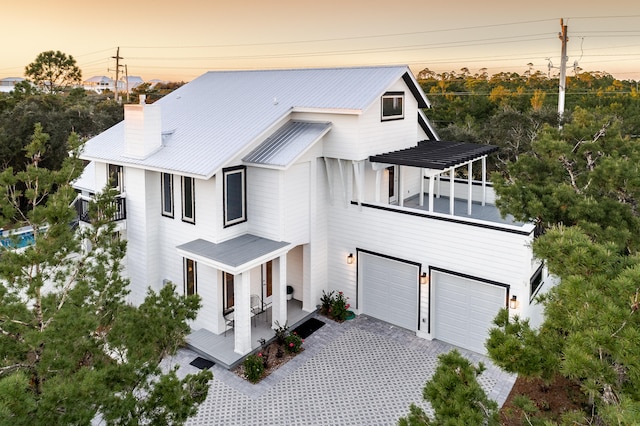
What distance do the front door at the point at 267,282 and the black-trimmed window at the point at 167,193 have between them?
3629 mm

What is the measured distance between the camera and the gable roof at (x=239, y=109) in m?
14.2

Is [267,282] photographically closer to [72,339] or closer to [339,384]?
[339,384]

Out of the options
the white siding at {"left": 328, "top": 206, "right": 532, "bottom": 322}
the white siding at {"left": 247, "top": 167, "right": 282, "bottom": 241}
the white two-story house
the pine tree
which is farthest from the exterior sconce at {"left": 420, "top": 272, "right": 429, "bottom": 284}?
the pine tree

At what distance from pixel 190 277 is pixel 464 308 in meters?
8.59

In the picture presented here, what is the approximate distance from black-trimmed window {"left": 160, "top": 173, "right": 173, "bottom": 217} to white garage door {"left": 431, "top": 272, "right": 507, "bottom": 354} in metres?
8.75

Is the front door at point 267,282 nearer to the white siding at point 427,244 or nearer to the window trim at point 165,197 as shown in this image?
the white siding at point 427,244

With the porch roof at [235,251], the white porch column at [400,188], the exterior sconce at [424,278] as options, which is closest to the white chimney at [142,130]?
the porch roof at [235,251]

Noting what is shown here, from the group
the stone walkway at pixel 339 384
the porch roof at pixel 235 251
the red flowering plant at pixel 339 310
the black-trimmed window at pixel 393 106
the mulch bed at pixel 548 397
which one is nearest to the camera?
the mulch bed at pixel 548 397

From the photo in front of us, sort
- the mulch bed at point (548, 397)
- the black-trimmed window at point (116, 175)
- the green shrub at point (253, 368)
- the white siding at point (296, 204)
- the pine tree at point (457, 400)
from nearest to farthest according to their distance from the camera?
the pine tree at point (457, 400)
the mulch bed at point (548, 397)
the green shrub at point (253, 368)
the white siding at point (296, 204)
the black-trimmed window at point (116, 175)

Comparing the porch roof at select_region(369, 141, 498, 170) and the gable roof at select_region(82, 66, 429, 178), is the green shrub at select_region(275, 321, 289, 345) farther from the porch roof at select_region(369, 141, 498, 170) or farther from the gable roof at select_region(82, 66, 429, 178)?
the porch roof at select_region(369, 141, 498, 170)

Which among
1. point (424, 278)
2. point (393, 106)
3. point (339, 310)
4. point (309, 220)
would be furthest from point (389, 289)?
point (393, 106)

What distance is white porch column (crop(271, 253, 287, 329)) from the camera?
14.0 metres

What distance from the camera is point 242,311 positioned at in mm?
12898

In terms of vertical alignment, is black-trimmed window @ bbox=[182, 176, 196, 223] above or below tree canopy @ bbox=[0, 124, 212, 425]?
above
